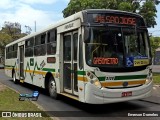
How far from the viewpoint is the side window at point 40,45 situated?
1456 cm

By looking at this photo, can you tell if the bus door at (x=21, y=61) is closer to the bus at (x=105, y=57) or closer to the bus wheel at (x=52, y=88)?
the bus wheel at (x=52, y=88)

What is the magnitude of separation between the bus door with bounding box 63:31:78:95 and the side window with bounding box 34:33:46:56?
8.83 feet

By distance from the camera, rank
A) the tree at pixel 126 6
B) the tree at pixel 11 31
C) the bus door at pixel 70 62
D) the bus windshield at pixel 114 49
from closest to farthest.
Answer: the bus windshield at pixel 114 49, the bus door at pixel 70 62, the tree at pixel 126 6, the tree at pixel 11 31

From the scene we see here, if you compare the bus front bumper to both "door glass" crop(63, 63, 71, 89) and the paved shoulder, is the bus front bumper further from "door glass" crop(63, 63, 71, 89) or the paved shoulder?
the paved shoulder

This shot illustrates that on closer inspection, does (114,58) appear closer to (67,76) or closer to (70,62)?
(70,62)

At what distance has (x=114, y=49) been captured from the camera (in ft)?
33.0

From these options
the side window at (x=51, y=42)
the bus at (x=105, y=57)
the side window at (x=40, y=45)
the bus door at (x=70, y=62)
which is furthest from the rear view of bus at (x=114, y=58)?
the side window at (x=40, y=45)

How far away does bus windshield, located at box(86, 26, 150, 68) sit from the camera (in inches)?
388

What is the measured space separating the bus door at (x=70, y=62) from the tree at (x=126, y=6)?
1518 cm

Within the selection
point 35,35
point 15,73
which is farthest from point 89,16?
point 15,73

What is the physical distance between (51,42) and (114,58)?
163 inches

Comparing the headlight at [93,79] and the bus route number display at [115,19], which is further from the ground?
the bus route number display at [115,19]

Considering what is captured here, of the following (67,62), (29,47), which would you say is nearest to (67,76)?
(67,62)

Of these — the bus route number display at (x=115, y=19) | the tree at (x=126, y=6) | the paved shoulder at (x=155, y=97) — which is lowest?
the paved shoulder at (x=155, y=97)
